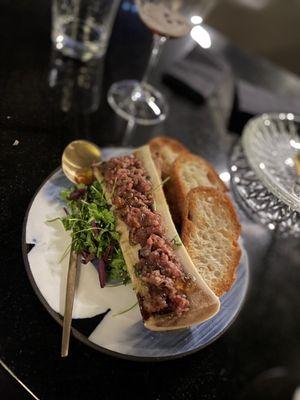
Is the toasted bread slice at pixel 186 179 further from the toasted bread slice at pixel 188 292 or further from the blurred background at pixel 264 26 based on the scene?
the blurred background at pixel 264 26

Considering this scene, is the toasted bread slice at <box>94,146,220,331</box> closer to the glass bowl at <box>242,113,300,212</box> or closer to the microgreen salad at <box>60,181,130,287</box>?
the microgreen salad at <box>60,181,130,287</box>

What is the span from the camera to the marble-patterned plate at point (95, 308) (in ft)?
2.56

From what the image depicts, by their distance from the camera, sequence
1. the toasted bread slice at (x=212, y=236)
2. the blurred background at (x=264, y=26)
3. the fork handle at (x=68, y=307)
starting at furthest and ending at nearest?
the blurred background at (x=264, y=26), the toasted bread slice at (x=212, y=236), the fork handle at (x=68, y=307)

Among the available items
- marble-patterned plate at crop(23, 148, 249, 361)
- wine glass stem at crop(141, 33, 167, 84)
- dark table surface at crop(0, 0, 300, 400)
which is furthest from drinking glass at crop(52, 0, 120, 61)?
marble-patterned plate at crop(23, 148, 249, 361)

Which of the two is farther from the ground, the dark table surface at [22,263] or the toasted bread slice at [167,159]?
the toasted bread slice at [167,159]

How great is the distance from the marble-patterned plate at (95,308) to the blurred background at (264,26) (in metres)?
2.23

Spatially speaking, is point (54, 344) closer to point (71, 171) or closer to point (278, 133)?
point (71, 171)

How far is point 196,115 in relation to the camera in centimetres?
136

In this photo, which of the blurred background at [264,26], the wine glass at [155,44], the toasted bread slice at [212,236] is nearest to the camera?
the toasted bread slice at [212,236]

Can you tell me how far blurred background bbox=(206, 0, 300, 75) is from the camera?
110 inches

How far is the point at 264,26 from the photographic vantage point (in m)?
2.89

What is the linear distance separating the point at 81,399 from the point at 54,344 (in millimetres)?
94

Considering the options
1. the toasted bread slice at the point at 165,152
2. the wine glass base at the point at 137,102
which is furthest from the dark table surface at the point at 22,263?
the toasted bread slice at the point at 165,152

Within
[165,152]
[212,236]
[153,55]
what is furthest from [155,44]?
[212,236]
